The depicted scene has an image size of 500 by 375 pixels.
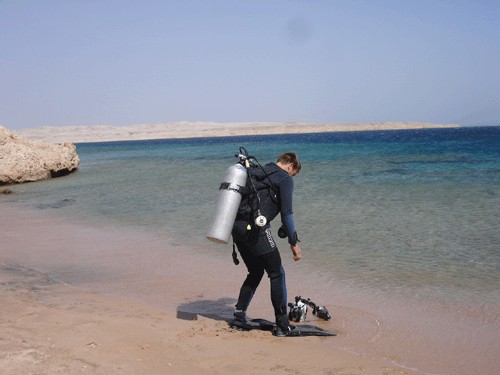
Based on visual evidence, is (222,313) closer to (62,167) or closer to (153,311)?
(153,311)

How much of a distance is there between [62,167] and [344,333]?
25.0 metres

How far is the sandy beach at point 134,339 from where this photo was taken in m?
4.29

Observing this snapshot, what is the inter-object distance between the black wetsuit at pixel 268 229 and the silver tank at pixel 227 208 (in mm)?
142

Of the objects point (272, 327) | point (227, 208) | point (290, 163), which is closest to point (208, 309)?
point (272, 327)

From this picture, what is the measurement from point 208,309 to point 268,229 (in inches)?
62.9

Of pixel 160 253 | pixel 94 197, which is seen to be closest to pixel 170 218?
pixel 160 253

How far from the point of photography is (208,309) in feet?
21.0

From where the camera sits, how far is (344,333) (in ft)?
18.2

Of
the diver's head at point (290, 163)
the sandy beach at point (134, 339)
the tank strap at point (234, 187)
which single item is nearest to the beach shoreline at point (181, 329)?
the sandy beach at point (134, 339)

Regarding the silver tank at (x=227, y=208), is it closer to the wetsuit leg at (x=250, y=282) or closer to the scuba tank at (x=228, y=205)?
the scuba tank at (x=228, y=205)

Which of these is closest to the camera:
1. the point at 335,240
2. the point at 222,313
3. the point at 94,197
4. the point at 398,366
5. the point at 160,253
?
the point at 398,366

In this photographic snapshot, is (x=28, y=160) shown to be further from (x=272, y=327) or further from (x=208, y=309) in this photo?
(x=272, y=327)

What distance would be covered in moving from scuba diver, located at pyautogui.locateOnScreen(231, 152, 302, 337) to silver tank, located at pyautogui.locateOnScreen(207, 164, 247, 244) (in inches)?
4.7

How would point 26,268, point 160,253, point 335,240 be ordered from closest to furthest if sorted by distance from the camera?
point 26,268 < point 160,253 < point 335,240
